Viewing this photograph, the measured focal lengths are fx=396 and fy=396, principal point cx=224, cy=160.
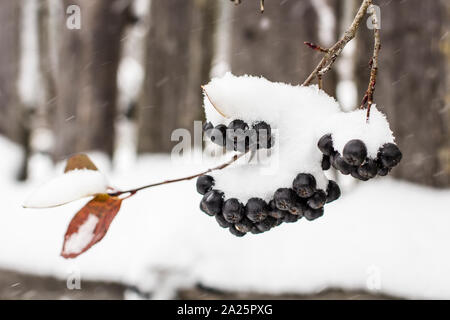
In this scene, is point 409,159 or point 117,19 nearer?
point 409,159

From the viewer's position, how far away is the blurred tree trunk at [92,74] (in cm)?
147

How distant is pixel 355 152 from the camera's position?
361 mm

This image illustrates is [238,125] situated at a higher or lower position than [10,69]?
lower

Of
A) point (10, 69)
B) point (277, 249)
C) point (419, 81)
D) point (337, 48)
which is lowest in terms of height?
point (277, 249)

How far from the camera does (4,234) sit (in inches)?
50.4

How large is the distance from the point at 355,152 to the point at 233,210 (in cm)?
13

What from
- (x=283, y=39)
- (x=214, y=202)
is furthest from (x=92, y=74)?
(x=214, y=202)

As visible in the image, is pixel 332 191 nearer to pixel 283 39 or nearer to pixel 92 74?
pixel 283 39

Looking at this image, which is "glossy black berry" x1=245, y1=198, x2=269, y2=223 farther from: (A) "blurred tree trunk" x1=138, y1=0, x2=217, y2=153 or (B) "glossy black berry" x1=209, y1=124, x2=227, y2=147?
(A) "blurred tree trunk" x1=138, y1=0, x2=217, y2=153

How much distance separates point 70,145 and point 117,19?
0.51 m

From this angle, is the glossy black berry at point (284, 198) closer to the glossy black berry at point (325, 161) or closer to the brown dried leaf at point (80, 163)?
the glossy black berry at point (325, 161)
